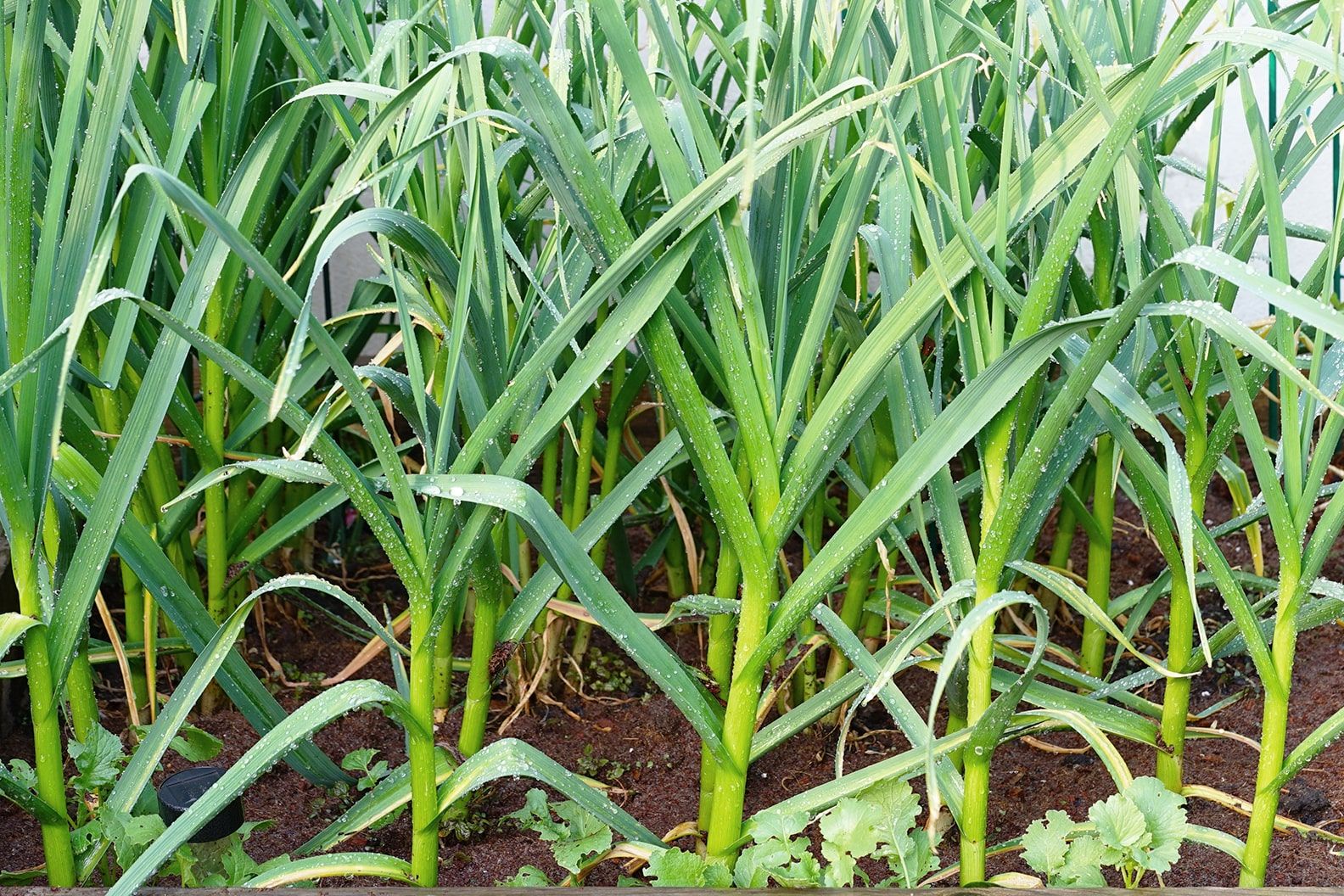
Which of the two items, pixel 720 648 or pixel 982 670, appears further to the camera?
pixel 720 648

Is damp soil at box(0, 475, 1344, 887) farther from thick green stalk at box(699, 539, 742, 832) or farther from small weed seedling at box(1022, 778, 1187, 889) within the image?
small weed seedling at box(1022, 778, 1187, 889)

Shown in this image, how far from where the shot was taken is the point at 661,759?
138 cm

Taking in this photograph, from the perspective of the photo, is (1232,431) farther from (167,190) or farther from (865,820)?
(167,190)

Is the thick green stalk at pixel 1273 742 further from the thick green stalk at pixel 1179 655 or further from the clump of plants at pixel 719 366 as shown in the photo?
the thick green stalk at pixel 1179 655

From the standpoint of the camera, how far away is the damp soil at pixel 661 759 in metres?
1.18

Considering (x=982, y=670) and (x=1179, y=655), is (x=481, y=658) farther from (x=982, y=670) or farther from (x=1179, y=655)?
(x=1179, y=655)

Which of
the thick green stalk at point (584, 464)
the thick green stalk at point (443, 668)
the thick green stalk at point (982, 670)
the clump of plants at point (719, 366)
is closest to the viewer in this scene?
A: the clump of plants at point (719, 366)

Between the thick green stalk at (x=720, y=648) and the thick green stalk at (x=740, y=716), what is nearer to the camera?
the thick green stalk at (x=740, y=716)

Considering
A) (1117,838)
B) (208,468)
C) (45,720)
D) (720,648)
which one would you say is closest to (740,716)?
(720,648)

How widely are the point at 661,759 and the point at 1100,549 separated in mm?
536

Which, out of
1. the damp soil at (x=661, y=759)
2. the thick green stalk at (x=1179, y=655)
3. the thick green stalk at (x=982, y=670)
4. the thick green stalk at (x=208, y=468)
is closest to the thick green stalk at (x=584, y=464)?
the damp soil at (x=661, y=759)

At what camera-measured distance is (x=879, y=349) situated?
35.3 inches

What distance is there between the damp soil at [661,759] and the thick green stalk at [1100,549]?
4.0 inches

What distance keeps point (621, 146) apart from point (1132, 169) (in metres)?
0.43
